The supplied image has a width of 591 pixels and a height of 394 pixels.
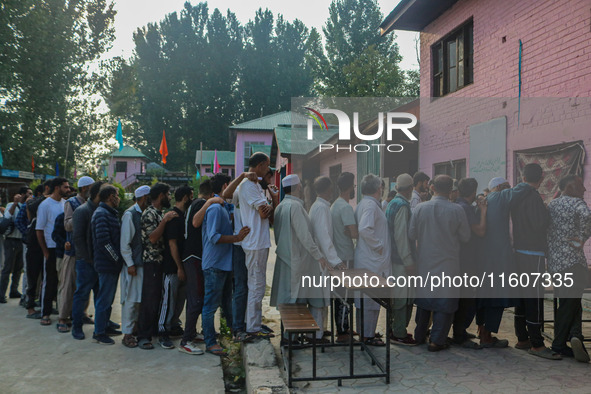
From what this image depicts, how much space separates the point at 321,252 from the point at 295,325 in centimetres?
110

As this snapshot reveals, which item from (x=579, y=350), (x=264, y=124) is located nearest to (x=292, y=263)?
(x=579, y=350)

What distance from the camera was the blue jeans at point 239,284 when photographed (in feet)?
16.3

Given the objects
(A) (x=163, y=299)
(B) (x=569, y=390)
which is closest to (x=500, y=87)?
(B) (x=569, y=390)

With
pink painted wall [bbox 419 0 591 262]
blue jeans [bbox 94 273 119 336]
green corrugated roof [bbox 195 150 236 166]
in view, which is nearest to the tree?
green corrugated roof [bbox 195 150 236 166]

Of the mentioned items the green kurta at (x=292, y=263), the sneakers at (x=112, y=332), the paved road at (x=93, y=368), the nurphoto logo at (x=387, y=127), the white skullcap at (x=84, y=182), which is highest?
the nurphoto logo at (x=387, y=127)

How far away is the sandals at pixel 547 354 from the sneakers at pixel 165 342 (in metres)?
3.77

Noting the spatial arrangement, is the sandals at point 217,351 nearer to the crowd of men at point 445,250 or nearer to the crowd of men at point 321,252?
the crowd of men at point 321,252

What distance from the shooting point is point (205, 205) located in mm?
4832

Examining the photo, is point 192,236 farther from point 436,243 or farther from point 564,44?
point 564,44

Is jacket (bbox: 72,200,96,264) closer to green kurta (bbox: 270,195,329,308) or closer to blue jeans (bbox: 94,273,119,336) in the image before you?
blue jeans (bbox: 94,273,119,336)

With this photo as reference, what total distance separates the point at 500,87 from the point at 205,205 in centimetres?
576

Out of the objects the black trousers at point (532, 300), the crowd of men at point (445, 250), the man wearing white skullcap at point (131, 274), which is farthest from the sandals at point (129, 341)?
the black trousers at point (532, 300)

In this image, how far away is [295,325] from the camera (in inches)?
147

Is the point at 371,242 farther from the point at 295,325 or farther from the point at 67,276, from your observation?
the point at 67,276
